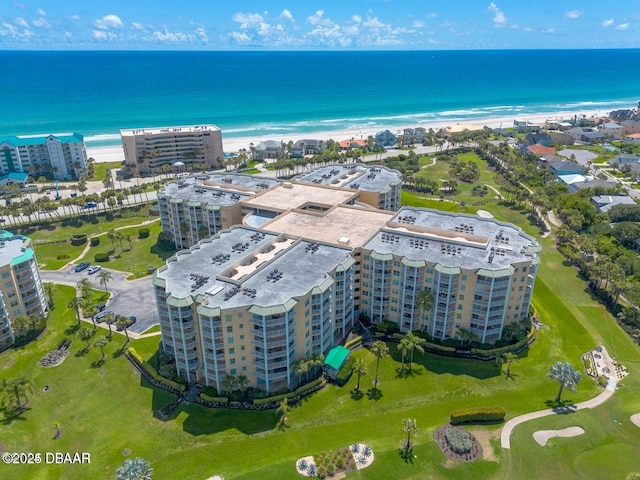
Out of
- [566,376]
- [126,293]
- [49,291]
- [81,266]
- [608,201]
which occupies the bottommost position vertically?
[126,293]

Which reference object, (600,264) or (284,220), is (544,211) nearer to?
(600,264)

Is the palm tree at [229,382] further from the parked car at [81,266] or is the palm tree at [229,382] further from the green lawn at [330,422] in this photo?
the parked car at [81,266]

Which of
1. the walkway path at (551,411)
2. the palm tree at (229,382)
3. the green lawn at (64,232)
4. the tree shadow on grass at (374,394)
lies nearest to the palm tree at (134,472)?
the palm tree at (229,382)

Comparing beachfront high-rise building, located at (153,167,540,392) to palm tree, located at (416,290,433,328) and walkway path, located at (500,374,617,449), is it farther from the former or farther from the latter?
walkway path, located at (500,374,617,449)

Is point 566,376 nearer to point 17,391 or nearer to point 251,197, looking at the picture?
point 251,197

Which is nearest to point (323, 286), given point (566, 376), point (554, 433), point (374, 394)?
point (374, 394)
